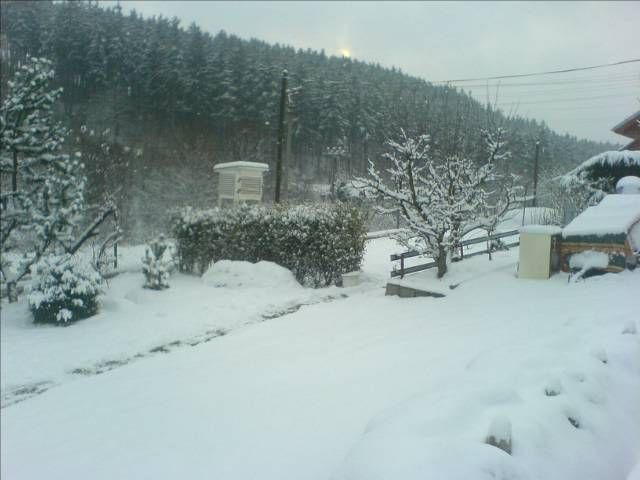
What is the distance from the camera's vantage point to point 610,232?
3.62 m

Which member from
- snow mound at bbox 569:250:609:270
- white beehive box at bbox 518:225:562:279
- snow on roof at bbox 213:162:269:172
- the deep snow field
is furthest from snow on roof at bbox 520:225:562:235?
snow on roof at bbox 213:162:269:172

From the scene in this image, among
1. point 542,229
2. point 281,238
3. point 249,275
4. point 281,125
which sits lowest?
point 249,275

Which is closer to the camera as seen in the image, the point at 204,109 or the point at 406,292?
the point at 406,292

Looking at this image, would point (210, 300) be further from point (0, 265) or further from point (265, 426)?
point (265, 426)

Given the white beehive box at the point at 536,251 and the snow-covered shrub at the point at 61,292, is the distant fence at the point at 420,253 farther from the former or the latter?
the snow-covered shrub at the point at 61,292

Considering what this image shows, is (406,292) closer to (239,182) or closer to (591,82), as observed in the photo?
(591,82)

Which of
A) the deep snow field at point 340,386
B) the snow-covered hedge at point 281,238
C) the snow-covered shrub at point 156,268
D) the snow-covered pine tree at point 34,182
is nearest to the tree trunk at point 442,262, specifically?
the deep snow field at point 340,386

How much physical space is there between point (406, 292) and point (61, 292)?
13.7ft

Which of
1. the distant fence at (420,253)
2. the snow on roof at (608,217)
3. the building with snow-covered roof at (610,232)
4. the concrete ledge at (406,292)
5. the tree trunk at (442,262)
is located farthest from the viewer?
the tree trunk at (442,262)

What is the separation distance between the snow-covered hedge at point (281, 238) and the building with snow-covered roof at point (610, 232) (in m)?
3.62

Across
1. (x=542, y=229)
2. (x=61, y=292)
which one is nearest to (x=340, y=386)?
(x=542, y=229)

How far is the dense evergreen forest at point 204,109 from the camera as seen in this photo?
14.6 feet

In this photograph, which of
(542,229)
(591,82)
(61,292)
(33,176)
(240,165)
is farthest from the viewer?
(240,165)

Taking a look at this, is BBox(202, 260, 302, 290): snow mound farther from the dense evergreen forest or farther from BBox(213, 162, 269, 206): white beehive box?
BBox(213, 162, 269, 206): white beehive box
